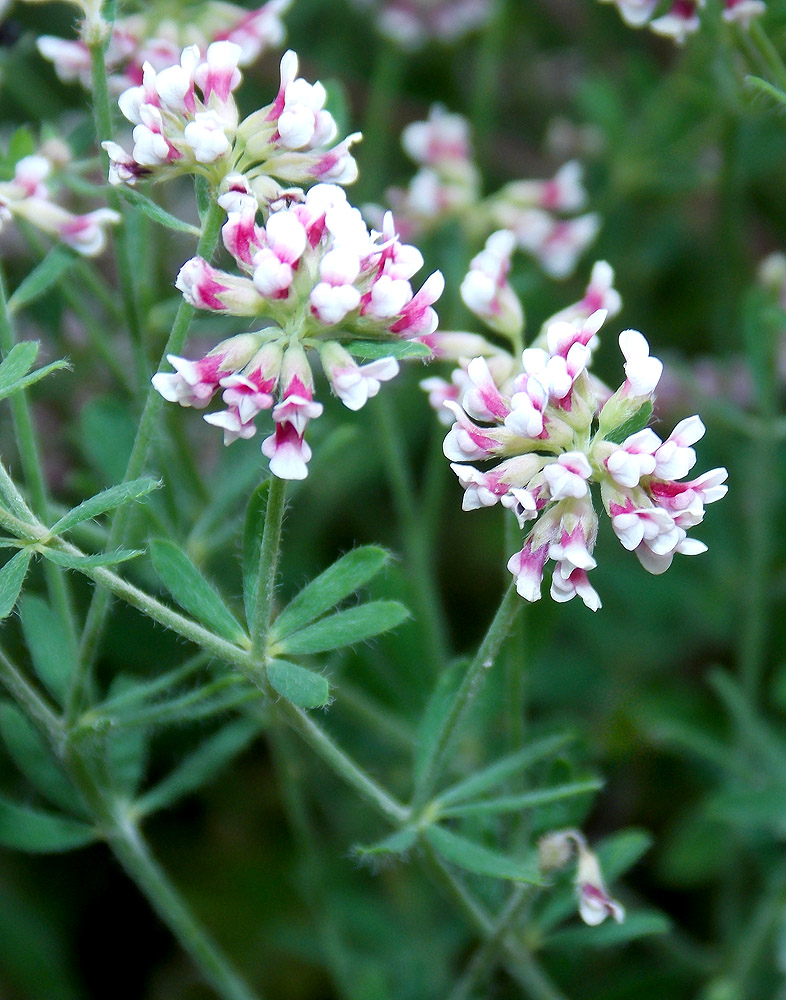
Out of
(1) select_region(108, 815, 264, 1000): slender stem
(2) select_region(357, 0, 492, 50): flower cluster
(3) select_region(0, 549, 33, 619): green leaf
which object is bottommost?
(1) select_region(108, 815, 264, 1000): slender stem

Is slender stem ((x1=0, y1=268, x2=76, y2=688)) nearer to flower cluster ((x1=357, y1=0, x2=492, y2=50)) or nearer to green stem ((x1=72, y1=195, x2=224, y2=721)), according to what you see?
green stem ((x1=72, y1=195, x2=224, y2=721))

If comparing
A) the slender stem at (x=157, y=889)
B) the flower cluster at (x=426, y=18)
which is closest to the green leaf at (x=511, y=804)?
the slender stem at (x=157, y=889)

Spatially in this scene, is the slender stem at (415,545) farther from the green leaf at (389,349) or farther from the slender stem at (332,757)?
the green leaf at (389,349)

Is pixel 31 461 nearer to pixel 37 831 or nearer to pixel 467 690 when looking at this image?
pixel 37 831

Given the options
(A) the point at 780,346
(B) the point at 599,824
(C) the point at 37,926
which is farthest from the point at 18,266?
(B) the point at 599,824

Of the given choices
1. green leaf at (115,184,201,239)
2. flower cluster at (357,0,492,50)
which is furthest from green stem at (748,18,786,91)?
flower cluster at (357,0,492,50)

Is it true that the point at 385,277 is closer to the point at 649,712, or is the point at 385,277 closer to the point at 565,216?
the point at 649,712

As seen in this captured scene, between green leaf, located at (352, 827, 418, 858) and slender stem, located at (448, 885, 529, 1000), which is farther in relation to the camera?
slender stem, located at (448, 885, 529, 1000)
